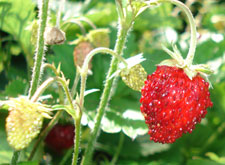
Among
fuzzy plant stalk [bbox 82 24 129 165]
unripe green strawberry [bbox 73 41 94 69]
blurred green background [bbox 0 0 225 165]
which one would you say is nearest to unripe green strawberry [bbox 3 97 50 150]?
fuzzy plant stalk [bbox 82 24 129 165]

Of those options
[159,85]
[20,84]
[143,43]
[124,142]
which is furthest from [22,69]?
[159,85]

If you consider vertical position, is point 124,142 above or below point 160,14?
below

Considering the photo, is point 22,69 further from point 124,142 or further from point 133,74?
point 133,74

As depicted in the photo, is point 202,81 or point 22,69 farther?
point 22,69

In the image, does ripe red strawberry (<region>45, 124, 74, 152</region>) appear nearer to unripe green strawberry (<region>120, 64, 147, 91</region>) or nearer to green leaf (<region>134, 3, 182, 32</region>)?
unripe green strawberry (<region>120, 64, 147, 91</region>)

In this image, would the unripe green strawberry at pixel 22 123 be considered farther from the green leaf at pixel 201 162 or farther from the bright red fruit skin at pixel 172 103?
the green leaf at pixel 201 162

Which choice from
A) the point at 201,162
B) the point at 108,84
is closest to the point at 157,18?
the point at 201,162

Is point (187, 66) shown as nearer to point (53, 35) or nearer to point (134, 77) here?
point (134, 77)
